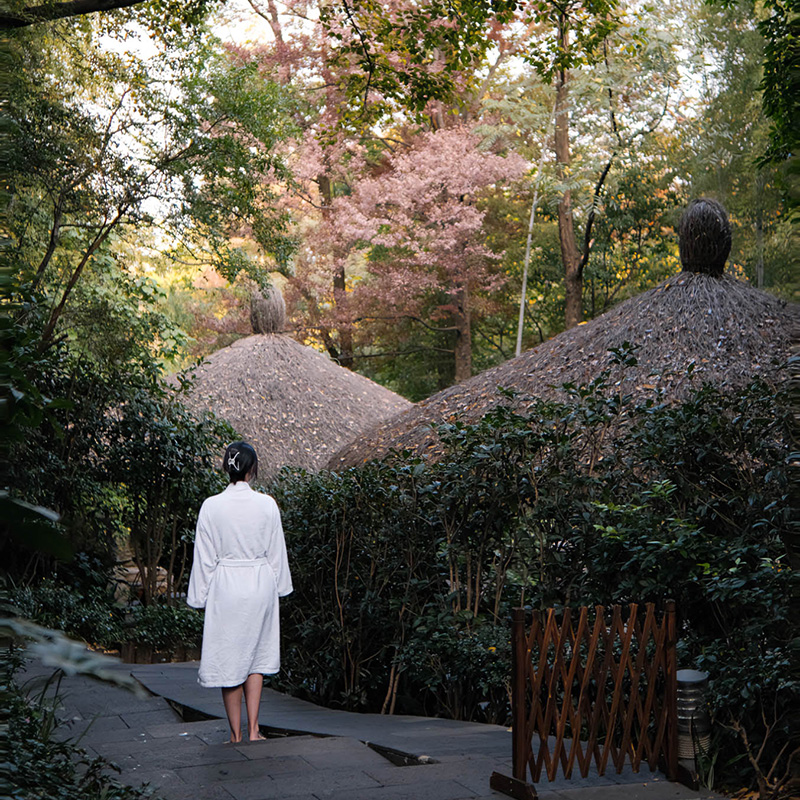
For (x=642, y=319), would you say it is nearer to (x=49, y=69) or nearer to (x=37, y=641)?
(x=49, y=69)

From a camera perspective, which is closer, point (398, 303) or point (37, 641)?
A: point (37, 641)

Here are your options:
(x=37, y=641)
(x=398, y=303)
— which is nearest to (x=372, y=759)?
(x=37, y=641)

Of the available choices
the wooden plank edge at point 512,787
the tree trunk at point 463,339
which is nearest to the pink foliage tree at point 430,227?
the tree trunk at point 463,339

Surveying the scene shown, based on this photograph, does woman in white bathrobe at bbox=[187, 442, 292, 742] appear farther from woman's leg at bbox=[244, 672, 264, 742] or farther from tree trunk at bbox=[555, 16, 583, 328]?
tree trunk at bbox=[555, 16, 583, 328]

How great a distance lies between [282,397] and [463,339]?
9278 mm

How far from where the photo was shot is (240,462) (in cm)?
534

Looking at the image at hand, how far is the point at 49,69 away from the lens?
35.2ft

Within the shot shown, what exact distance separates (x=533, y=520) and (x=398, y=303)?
19699mm

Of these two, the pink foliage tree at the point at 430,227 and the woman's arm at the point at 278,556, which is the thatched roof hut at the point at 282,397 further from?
the woman's arm at the point at 278,556

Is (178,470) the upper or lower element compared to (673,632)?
upper

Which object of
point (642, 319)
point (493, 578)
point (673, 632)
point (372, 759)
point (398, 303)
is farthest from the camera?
point (398, 303)

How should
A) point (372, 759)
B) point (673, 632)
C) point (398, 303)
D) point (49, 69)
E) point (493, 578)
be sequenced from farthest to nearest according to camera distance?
point (398, 303) < point (49, 69) < point (493, 578) < point (372, 759) < point (673, 632)

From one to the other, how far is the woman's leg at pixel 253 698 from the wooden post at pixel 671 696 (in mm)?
2248

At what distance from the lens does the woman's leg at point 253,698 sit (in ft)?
16.5
